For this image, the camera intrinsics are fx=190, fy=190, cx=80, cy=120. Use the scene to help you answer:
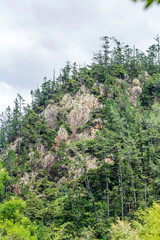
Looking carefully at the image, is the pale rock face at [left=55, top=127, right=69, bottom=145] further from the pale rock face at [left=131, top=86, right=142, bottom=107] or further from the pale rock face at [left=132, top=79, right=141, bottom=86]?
the pale rock face at [left=132, top=79, right=141, bottom=86]

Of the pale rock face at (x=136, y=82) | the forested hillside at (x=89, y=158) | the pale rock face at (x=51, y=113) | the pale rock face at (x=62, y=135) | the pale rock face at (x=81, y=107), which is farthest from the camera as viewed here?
the pale rock face at (x=51, y=113)

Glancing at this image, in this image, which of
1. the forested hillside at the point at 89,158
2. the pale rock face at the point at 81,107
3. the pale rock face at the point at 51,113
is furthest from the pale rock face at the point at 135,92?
the pale rock face at the point at 51,113

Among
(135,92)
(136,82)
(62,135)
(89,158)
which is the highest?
(136,82)

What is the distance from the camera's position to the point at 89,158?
3291 centimetres

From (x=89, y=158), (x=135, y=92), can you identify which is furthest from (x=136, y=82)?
(x=89, y=158)

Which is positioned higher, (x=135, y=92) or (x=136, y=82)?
(x=136, y=82)

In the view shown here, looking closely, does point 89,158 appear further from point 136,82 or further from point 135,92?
point 136,82

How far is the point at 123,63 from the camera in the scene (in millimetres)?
55594

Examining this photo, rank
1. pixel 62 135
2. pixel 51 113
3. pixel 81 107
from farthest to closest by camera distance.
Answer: pixel 51 113
pixel 81 107
pixel 62 135

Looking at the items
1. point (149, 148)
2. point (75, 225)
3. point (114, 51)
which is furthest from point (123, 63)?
point (75, 225)

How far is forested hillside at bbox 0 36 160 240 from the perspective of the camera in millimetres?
18859

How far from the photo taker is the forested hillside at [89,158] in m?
18.9

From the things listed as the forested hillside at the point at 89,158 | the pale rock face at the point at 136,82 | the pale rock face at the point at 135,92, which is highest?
the pale rock face at the point at 136,82

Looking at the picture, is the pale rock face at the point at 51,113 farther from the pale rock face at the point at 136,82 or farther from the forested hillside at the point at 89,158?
the pale rock face at the point at 136,82
